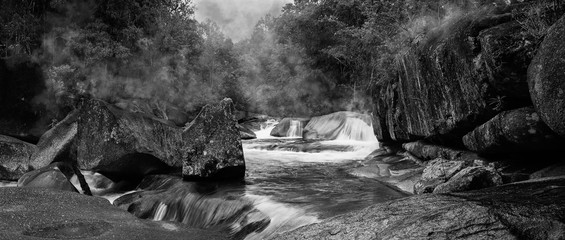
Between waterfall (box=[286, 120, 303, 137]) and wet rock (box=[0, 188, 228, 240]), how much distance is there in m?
20.2

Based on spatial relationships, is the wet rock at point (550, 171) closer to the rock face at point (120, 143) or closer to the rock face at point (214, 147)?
the rock face at point (214, 147)

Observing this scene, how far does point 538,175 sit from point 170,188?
7834 millimetres

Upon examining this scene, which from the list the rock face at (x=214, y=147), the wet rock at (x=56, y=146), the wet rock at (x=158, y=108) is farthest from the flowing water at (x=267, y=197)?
the wet rock at (x=158, y=108)

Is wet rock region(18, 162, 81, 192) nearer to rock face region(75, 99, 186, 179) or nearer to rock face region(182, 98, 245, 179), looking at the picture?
rock face region(75, 99, 186, 179)

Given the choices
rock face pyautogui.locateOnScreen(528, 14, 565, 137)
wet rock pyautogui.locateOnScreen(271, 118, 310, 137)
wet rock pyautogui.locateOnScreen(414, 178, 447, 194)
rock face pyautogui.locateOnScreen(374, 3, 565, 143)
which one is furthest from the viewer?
wet rock pyautogui.locateOnScreen(271, 118, 310, 137)

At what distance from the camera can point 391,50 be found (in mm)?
15117

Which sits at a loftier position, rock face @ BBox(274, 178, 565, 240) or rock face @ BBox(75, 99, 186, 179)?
rock face @ BBox(75, 99, 186, 179)

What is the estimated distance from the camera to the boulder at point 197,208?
284 inches

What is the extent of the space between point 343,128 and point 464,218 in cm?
1998

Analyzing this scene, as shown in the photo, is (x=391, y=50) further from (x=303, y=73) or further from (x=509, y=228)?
(x=303, y=73)

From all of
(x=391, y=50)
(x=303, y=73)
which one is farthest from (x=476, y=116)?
(x=303, y=73)

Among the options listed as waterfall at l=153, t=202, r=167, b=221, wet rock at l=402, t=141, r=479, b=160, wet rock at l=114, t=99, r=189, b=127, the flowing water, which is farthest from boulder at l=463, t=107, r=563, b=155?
wet rock at l=114, t=99, r=189, b=127

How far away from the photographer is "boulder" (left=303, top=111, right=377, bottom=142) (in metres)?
22.5

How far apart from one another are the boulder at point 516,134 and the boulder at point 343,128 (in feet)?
45.0
